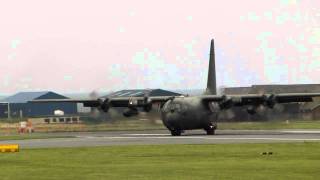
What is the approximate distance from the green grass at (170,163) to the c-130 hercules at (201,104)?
1915cm

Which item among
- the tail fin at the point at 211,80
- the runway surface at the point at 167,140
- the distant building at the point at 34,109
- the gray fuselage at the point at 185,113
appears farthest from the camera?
the distant building at the point at 34,109

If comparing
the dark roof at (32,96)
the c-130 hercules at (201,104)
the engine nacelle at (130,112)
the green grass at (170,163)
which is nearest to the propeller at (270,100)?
the c-130 hercules at (201,104)

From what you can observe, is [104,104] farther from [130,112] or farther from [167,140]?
[167,140]

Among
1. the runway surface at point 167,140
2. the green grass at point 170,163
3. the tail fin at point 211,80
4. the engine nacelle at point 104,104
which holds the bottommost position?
the runway surface at point 167,140

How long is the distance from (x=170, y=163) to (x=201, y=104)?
31.5 m

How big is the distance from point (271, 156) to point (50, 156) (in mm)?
10885

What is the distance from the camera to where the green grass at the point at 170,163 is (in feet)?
73.0

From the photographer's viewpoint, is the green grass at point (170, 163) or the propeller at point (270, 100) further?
the propeller at point (270, 100)

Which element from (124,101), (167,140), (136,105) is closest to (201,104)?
(136,105)

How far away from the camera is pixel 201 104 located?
58312 mm

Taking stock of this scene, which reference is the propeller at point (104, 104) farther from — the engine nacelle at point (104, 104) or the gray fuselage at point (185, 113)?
the gray fuselage at point (185, 113)

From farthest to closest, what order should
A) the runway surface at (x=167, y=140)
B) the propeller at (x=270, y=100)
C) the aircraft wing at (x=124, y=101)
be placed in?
1. the aircraft wing at (x=124, y=101)
2. the propeller at (x=270, y=100)
3. the runway surface at (x=167, y=140)

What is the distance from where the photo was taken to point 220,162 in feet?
89.1

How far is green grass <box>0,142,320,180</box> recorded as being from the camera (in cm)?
2227
